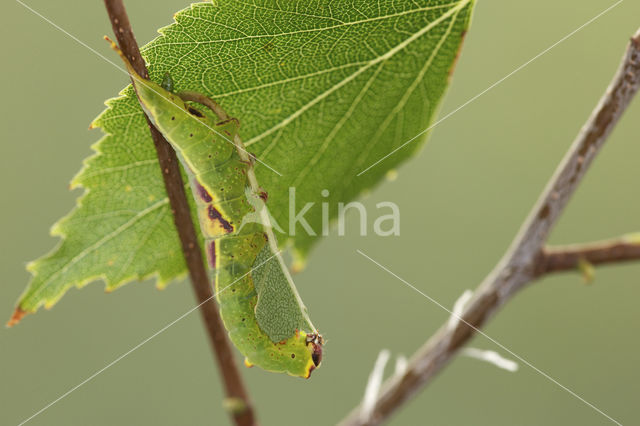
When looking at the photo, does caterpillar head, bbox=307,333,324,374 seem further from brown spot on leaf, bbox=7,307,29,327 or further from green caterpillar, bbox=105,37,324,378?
brown spot on leaf, bbox=7,307,29,327

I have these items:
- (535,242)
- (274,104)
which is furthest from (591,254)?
(274,104)

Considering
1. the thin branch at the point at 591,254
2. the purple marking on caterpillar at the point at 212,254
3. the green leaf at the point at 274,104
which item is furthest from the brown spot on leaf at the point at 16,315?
the thin branch at the point at 591,254

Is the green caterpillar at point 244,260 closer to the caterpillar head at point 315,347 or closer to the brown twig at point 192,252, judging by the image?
the caterpillar head at point 315,347

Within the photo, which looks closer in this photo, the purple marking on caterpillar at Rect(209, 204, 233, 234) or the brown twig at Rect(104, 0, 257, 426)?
the brown twig at Rect(104, 0, 257, 426)

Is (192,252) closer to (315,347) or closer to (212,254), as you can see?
(212,254)

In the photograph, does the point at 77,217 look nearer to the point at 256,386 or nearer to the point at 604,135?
the point at 604,135

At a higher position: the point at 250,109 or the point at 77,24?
the point at 77,24

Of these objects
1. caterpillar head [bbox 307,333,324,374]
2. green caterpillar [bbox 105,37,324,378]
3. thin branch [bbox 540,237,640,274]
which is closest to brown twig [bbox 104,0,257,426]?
green caterpillar [bbox 105,37,324,378]

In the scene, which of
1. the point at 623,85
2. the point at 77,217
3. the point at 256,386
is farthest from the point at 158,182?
the point at 256,386
